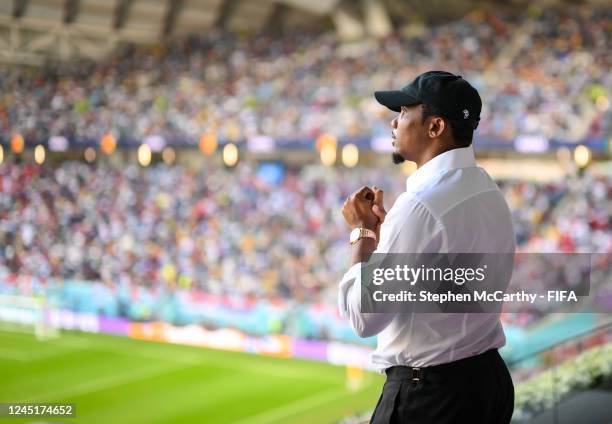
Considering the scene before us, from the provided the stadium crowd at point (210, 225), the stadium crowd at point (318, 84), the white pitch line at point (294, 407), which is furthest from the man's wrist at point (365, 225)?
the stadium crowd at point (318, 84)

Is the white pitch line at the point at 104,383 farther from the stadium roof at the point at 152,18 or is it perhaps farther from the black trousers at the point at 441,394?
the stadium roof at the point at 152,18

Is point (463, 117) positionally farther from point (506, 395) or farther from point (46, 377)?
point (46, 377)

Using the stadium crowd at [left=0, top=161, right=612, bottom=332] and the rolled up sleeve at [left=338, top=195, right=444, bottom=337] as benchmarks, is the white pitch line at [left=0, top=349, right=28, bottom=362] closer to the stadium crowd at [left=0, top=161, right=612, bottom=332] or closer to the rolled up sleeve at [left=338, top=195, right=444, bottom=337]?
the stadium crowd at [left=0, top=161, right=612, bottom=332]

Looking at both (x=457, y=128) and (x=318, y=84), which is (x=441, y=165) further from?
(x=318, y=84)

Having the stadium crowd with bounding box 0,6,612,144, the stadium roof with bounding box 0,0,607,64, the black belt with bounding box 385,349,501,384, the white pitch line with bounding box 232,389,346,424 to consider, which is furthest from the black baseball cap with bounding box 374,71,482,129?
the stadium roof with bounding box 0,0,607,64

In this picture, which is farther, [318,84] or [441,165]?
[318,84]

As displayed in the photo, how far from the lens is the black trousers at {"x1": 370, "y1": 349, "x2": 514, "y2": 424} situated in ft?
4.97

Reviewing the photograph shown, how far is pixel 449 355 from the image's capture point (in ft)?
4.97

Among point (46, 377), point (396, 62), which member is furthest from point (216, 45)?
point (46, 377)

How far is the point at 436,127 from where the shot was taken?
5.13ft

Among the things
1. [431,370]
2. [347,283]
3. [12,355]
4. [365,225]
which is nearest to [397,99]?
[365,225]

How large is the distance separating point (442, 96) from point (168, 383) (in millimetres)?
10049

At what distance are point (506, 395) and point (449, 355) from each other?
8.1 inches

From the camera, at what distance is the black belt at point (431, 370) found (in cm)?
151
